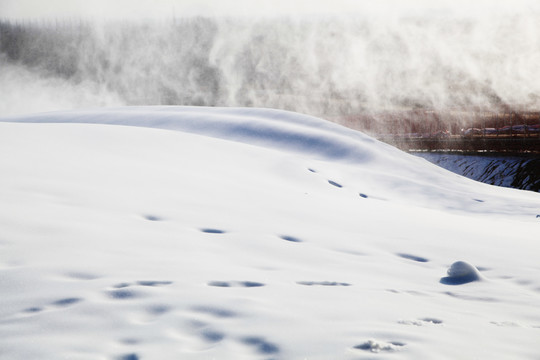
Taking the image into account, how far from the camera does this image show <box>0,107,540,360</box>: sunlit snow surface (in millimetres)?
1619

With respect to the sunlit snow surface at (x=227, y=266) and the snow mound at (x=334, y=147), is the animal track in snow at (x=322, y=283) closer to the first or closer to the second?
the sunlit snow surface at (x=227, y=266)

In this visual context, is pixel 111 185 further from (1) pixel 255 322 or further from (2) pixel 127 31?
(2) pixel 127 31

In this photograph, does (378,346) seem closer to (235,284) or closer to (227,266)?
(235,284)

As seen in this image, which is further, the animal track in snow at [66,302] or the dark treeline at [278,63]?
the dark treeline at [278,63]

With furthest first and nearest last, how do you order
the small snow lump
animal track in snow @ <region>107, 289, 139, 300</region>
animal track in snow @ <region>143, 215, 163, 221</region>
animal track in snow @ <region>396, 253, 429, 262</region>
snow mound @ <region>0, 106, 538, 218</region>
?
snow mound @ <region>0, 106, 538, 218</region>, animal track in snow @ <region>143, 215, 163, 221</region>, animal track in snow @ <region>396, 253, 429, 262</region>, the small snow lump, animal track in snow @ <region>107, 289, 139, 300</region>

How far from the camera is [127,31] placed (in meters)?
33.7

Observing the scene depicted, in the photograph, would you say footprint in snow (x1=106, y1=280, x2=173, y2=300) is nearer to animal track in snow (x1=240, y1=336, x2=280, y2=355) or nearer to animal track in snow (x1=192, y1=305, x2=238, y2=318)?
animal track in snow (x1=192, y1=305, x2=238, y2=318)

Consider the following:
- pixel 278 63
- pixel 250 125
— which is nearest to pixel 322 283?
pixel 250 125

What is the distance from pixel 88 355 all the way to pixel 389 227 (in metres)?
2.32

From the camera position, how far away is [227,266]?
2.33 metres

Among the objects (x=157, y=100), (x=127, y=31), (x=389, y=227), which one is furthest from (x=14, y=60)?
(x=389, y=227)

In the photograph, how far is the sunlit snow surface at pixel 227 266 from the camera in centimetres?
162

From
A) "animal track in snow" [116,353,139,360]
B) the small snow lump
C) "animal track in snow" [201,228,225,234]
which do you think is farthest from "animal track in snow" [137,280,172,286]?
the small snow lump

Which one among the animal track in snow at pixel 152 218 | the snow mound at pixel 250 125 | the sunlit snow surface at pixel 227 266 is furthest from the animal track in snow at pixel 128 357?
the snow mound at pixel 250 125
